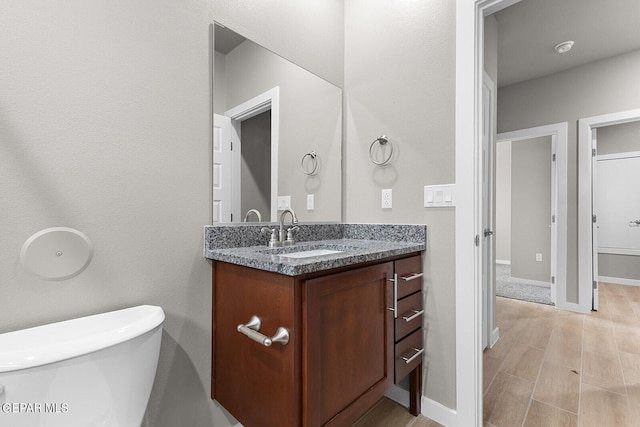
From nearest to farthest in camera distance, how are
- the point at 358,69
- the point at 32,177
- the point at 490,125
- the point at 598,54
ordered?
the point at 32,177
the point at 358,69
the point at 490,125
the point at 598,54

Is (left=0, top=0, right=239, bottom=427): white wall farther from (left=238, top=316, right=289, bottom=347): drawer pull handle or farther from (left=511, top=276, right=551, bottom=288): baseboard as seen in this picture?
(left=511, top=276, right=551, bottom=288): baseboard

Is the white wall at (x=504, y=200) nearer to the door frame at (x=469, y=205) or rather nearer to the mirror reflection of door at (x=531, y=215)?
the mirror reflection of door at (x=531, y=215)

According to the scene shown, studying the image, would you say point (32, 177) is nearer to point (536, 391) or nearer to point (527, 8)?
point (536, 391)

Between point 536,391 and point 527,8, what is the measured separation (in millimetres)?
2696

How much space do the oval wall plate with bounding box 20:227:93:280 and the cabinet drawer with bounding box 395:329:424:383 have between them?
1.28 metres

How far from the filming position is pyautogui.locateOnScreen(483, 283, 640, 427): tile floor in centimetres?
156

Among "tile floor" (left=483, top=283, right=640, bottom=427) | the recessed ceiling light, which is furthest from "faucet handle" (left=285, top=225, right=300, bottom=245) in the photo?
the recessed ceiling light

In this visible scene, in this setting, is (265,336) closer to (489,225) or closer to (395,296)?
(395,296)

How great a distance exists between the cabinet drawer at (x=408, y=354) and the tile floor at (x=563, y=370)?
0.46 metres

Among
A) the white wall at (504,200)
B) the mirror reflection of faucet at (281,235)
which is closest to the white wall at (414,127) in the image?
the mirror reflection of faucet at (281,235)

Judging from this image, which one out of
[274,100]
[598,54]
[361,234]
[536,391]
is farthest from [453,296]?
[598,54]

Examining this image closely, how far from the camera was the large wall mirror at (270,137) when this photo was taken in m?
1.38

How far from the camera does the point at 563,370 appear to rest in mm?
1990

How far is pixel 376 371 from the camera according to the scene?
1250mm
